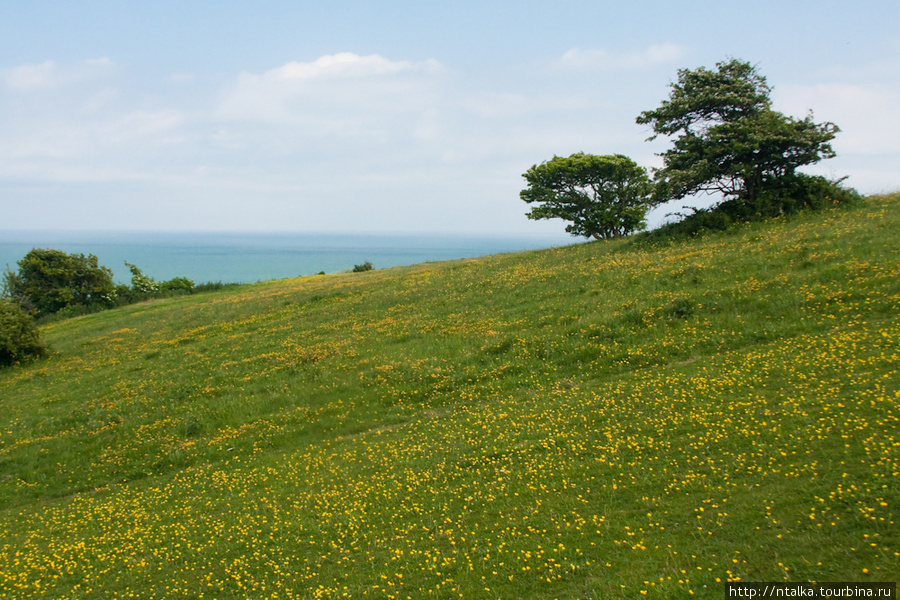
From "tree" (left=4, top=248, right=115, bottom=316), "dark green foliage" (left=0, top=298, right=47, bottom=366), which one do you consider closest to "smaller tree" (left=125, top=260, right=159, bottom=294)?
"tree" (left=4, top=248, right=115, bottom=316)

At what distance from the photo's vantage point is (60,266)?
6925cm

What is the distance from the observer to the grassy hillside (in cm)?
809

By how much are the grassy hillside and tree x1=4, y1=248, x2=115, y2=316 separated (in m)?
49.4

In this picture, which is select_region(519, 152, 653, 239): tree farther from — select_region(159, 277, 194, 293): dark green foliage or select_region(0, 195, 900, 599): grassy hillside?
select_region(159, 277, 194, 293): dark green foliage

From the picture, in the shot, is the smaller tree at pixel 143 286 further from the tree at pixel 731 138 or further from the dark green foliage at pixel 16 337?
the tree at pixel 731 138

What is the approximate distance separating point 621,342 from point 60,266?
257ft

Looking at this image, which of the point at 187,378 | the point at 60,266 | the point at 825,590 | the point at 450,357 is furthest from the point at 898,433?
the point at 60,266

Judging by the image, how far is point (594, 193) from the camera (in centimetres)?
5378

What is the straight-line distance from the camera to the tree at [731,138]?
30.2m

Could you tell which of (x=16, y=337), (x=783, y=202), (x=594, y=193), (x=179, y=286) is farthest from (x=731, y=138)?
(x=179, y=286)

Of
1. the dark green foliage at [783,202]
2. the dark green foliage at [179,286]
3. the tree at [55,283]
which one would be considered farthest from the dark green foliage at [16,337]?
the dark green foliage at [783,202]

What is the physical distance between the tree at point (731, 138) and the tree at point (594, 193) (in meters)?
16.0

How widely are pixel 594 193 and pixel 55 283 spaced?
71.2 metres

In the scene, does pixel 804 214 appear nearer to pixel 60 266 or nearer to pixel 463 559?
pixel 463 559
